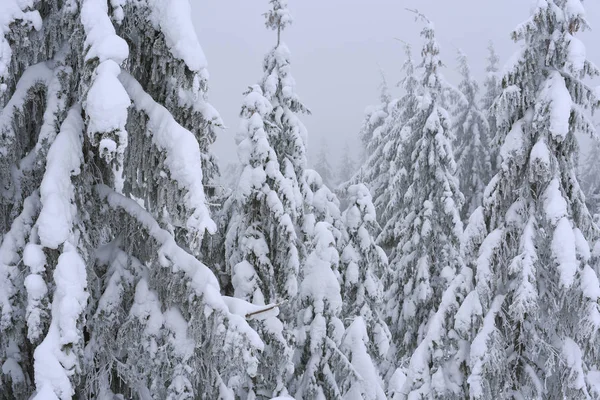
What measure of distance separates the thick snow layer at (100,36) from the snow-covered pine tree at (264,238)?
4997 millimetres

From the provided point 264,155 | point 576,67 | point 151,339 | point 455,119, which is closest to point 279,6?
point 264,155

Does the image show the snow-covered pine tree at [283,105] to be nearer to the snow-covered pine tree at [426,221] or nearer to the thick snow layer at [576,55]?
the thick snow layer at [576,55]

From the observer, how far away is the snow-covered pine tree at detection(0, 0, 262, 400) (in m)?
3.89

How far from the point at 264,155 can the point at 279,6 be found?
335cm

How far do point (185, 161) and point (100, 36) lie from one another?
1.13 metres

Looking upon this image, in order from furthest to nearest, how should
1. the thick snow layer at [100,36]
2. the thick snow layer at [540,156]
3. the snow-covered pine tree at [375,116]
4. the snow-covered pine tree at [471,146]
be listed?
the snow-covered pine tree at [375,116], the snow-covered pine tree at [471,146], the thick snow layer at [540,156], the thick snow layer at [100,36]

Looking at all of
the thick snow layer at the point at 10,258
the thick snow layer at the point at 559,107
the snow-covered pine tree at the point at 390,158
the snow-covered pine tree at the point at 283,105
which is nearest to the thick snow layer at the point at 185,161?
the thick snow layer at the point at 10,258

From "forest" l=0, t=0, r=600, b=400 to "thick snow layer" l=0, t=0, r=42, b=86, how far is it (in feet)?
0.06

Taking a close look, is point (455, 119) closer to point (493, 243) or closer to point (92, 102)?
point (493, 243)

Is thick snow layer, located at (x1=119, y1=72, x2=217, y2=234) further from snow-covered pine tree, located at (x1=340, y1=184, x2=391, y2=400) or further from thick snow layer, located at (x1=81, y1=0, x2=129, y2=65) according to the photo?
snow-covered pine tree, located at (x1=340, y1=184, x2=391, y2=400)

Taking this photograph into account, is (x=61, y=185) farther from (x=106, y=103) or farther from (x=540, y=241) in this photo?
(x=540, y=241)

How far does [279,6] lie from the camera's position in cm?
1016

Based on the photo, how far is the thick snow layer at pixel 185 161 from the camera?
13.3ft

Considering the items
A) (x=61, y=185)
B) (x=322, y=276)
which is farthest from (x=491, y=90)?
(x=61, y=185)
